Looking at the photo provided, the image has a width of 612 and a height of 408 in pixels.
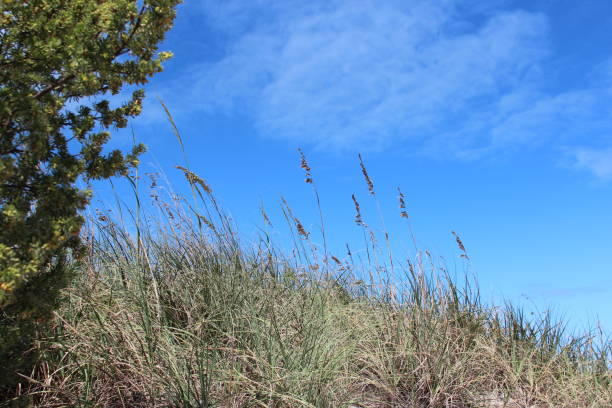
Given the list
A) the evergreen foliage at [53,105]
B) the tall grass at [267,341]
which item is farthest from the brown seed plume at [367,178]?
the evergreen foliage at [53,105]

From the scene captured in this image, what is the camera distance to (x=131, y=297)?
425cm

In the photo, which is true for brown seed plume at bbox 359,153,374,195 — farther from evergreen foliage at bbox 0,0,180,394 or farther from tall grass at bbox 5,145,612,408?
evergreen foliage at bbox 0,0,180,394

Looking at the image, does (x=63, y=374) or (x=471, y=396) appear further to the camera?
(x=471, y=396)

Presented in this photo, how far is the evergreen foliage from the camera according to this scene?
2.56 metres

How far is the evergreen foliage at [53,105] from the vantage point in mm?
2564

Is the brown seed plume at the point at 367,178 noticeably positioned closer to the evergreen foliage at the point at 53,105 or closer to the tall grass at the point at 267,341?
the tall grass at the point at 267,341

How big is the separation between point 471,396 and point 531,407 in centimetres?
63

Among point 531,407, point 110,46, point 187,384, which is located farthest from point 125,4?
point 531,407

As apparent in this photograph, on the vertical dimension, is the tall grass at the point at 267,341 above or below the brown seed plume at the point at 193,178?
below

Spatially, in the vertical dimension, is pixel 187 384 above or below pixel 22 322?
below

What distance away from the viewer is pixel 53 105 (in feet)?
9.23

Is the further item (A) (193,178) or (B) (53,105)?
(A) (193,178)

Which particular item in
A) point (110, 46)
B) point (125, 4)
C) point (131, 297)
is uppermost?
point (125, 4)

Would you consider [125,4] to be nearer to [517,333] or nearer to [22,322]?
[22,322]
